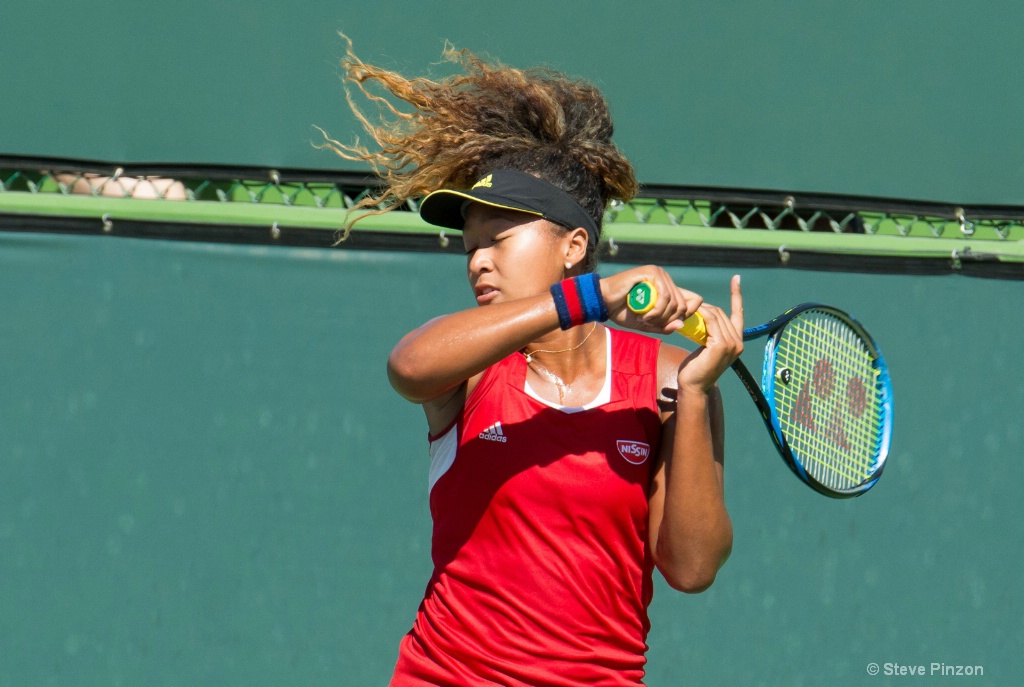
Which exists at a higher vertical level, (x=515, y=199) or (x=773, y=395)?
(x=515, y=199)

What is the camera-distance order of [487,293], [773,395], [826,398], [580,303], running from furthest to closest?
[826,398], [773,395], [487,293], [580,303]

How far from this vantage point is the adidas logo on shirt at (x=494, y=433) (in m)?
2.06

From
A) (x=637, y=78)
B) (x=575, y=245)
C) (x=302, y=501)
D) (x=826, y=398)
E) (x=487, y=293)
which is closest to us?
(x=487, y=293)

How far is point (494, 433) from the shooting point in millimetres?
2068

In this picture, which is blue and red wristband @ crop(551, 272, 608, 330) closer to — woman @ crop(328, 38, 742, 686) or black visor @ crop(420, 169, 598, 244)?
woman @ crop(328, 38, 742, 686)

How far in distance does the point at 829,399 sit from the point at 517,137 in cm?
85

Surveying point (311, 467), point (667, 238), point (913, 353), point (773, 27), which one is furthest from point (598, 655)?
point (773, 27)

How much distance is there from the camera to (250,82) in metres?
3.32

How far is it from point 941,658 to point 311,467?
1876mm

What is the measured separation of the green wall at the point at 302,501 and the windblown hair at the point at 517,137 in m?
0.96

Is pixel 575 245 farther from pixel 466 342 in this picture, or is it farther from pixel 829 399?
pixel 829 399

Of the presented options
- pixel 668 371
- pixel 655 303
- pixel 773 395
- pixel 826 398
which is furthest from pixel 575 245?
pixel 826 398

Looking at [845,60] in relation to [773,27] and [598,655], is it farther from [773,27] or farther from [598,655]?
[598,655]

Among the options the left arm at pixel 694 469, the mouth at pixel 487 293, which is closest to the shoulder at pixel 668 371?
the left arm at pixel 694 469
